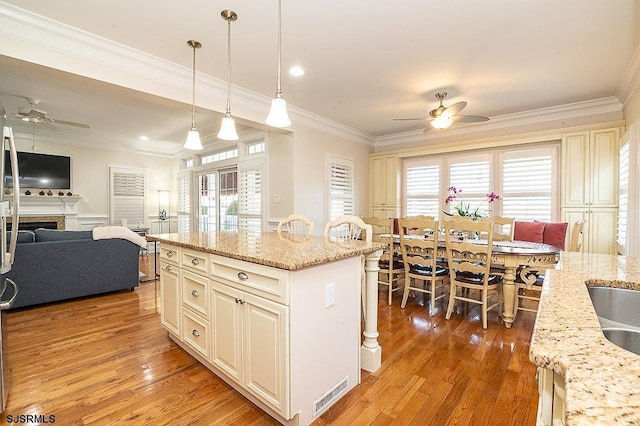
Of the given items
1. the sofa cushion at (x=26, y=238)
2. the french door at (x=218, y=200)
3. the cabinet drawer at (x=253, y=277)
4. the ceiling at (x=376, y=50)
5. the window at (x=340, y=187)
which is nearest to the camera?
the cabinet drawer at (x=253, y=277)

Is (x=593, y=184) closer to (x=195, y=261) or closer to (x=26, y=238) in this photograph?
(x=195, y=261)

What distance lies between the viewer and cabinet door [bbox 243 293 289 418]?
1.56 meters

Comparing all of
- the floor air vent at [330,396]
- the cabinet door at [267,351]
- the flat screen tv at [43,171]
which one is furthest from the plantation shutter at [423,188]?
the flat screen tv at [43,171]

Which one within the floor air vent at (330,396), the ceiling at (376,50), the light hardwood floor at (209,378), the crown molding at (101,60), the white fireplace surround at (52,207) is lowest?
the light hardwood floor at (209,378)

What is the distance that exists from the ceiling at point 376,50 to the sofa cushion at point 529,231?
1.65m

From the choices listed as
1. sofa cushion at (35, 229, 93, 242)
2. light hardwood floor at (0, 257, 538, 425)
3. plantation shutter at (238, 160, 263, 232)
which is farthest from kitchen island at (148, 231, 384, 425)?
plantation shutter at (238, 160, 263, 232)

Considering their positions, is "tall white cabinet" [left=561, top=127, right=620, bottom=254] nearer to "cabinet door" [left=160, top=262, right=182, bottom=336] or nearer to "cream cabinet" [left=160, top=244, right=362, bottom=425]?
"cream cabinet" [left=160, top=244, right=362, bottom=425]

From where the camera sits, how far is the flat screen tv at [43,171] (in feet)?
18.8

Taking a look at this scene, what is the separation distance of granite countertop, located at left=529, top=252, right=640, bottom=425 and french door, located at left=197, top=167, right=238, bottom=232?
214 inches

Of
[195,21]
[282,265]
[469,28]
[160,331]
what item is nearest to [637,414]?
[282,265]

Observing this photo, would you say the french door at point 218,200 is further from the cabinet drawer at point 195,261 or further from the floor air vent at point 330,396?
the floor air vent at point 330,396

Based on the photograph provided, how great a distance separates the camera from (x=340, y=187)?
5.43m

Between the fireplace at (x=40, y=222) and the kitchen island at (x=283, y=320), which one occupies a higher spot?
the fireplace at (x=40, y=222)

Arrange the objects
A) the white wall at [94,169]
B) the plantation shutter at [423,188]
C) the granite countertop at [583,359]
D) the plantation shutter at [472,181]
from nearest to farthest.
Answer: the granite countertop at [583,359], the plantation shutter at [472,181], the plantation shutter at [423,188], the white wall at [94,169]
